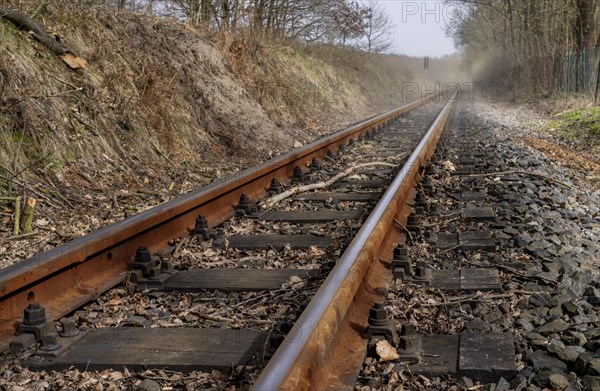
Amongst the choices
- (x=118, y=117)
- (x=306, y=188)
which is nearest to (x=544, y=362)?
(x=306, y=188)

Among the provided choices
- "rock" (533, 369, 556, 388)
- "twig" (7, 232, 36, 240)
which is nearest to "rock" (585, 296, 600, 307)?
"rock" (533, 369, 556, 388)

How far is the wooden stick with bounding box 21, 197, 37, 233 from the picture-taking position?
4871mm

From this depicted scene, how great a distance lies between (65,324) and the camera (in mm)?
3064

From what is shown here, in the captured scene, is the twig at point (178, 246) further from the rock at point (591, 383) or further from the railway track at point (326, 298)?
the rock at point (591, 383)

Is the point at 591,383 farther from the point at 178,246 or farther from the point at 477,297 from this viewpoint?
the point at 178,246

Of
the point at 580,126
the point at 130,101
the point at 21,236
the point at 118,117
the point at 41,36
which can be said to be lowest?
the point at 580,126

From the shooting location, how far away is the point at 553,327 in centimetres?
297

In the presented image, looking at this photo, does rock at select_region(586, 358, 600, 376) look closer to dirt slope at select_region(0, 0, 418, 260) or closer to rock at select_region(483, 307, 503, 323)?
rock at select_region(483, 307, 503, 323)

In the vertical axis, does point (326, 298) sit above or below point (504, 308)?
above

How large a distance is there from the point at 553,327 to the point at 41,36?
21.0ft

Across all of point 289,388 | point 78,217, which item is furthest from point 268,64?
point 289,388

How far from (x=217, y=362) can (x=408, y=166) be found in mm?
4802

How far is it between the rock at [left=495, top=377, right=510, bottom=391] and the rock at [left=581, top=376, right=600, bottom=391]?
272mm

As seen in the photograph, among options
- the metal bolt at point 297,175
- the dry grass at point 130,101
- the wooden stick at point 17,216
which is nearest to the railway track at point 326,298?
the wooden stick at point 17,216
